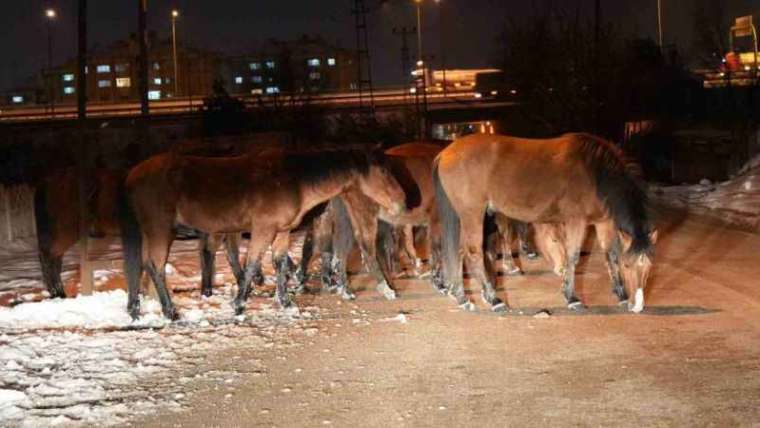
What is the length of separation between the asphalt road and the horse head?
0.23m

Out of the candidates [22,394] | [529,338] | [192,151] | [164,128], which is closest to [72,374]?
[22,394]

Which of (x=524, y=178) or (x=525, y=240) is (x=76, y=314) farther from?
(x=525, y=240)

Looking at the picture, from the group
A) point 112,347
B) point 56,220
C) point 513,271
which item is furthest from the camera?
point 513,271

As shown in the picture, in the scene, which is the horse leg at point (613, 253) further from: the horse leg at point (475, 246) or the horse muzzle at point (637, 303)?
the horse leg at point (475, 246)

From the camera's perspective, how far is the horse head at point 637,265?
9.60 meters

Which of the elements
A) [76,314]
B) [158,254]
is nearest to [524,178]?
[158,254]

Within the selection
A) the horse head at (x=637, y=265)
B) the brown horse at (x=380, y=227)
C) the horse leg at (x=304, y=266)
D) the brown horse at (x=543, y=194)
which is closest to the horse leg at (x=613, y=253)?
the brown horse at (x=543, y=194)

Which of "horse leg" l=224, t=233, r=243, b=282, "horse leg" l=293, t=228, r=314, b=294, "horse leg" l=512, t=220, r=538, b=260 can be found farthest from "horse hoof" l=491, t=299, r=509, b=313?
"horse leg" l=512, t=220, r=538, b=260

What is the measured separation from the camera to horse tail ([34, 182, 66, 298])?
1185 centimetres

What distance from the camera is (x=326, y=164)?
35.5 feet

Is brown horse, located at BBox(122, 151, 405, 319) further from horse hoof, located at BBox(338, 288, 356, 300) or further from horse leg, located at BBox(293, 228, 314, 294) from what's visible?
horse leg, located at BBox(293, 228, 314, 294)

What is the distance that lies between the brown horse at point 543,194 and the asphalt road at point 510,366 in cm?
57

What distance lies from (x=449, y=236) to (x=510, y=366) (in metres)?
3.34

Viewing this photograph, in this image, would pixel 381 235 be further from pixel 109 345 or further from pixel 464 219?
pixel 109 345
